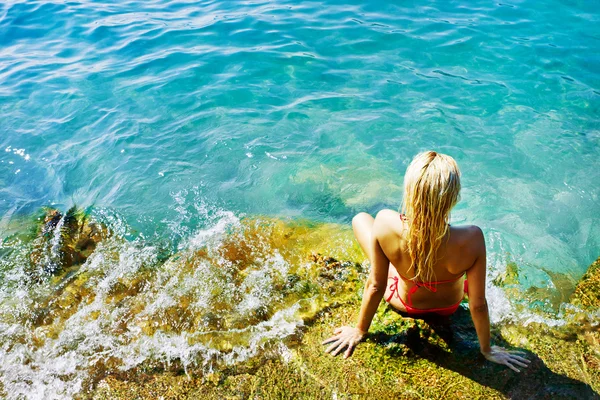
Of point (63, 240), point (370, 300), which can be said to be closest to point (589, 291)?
point (370, 300)

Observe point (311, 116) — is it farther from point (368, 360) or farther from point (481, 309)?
point (481, 309)

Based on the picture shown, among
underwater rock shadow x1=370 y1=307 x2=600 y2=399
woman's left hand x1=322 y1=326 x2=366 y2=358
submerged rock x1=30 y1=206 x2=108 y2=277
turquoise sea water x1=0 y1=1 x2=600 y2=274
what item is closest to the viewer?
underwater rock shadow x1=370 y1=307 x2=600 y2=399

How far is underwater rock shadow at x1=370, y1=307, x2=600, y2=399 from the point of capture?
3.28m

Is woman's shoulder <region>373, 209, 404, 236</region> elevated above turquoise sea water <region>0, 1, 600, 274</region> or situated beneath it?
elevated above

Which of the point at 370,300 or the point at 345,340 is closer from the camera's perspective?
the point at 370,300

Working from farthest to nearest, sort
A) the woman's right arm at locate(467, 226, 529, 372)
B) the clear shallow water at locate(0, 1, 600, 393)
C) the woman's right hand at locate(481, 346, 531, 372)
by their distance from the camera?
the clear shallow water at locate(0, 1, 600, 393), the woman's right hand at locate(481, 346, 531, 372), the woman's right arm at locate(467, 226, 529, 372)

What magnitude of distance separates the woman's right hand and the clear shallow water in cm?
158

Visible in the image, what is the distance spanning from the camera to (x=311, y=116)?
8320mm

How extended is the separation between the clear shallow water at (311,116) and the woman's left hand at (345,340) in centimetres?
215

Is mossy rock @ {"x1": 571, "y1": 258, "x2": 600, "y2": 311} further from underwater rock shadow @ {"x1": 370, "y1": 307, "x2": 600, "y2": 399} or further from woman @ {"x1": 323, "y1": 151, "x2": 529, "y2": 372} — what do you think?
woman @ {"x1": 323, "y1": 151, "x2": 529, "y2": 372}

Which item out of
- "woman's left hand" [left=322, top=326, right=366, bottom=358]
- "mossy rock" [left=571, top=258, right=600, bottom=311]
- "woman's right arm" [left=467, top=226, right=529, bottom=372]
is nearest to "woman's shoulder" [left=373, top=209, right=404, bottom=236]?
"woman's right arm" [left=467, top=226, right=529, bottom=372]

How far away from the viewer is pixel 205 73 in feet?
32.0

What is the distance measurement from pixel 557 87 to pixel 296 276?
23.4 ft

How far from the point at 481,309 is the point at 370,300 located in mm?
844
